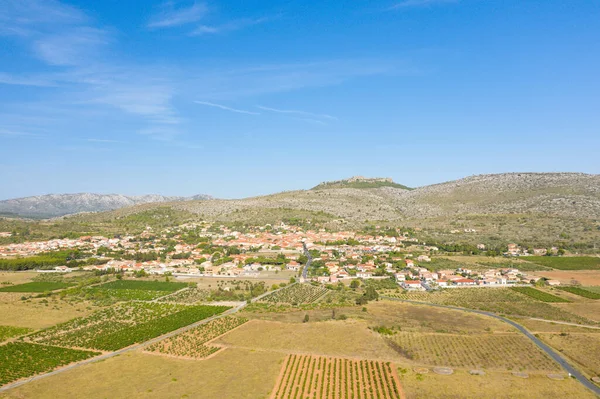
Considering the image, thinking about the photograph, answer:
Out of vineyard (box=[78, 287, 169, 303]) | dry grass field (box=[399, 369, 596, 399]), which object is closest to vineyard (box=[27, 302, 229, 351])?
vineyard (box=[78, 287, 169, 303])

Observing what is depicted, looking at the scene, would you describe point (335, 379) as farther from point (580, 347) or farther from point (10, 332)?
point (10, 332)

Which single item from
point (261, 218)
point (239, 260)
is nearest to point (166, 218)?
point (261, 218)

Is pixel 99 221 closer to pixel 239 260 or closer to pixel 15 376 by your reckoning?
pixel 239 260

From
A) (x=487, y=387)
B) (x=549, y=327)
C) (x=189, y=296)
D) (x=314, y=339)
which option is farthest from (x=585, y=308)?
(x=189, y=296)

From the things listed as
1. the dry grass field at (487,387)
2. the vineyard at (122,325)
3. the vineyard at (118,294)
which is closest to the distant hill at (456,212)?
the vineyard at (118,294)

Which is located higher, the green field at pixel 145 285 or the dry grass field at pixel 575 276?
the dry grass field at pixel 575 276

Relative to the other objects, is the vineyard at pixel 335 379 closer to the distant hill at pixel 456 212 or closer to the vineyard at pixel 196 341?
the vineyard at pixel 196 341
